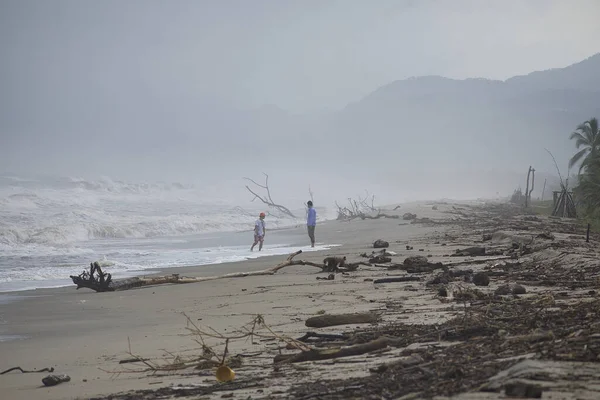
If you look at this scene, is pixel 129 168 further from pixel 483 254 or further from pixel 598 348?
pixel 598 348

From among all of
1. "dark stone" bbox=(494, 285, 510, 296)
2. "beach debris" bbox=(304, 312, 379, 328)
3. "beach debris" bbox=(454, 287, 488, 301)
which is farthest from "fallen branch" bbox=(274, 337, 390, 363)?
"dark stone" bbox=(494, 285, 510, 296)

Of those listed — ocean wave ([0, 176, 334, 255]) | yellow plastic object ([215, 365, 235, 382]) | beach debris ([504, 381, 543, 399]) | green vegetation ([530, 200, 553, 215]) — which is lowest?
yellow plastic object ([215, 365, 235, 382])

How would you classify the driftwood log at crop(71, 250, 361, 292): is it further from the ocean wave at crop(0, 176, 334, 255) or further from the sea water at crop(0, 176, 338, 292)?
the ocean wave at crop(0, 176, 334, 255)

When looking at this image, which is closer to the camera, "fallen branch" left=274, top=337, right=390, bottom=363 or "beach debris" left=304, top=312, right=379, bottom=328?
"fallen branch" left=274, top=337, right=390, bottom=363

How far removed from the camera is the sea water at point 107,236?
15438mm

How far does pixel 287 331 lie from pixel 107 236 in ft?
79.4

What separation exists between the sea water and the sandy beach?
3.56 m

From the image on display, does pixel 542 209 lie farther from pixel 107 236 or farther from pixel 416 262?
pixel 416 262

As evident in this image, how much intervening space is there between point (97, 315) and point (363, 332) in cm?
502

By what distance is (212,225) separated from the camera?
114ft

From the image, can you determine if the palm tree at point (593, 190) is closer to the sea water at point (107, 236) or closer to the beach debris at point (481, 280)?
the sea water at point (107, 236)

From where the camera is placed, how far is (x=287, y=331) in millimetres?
6109

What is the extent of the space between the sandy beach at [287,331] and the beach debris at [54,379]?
2.1 inches

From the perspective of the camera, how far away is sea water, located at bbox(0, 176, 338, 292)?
50.7 feet
